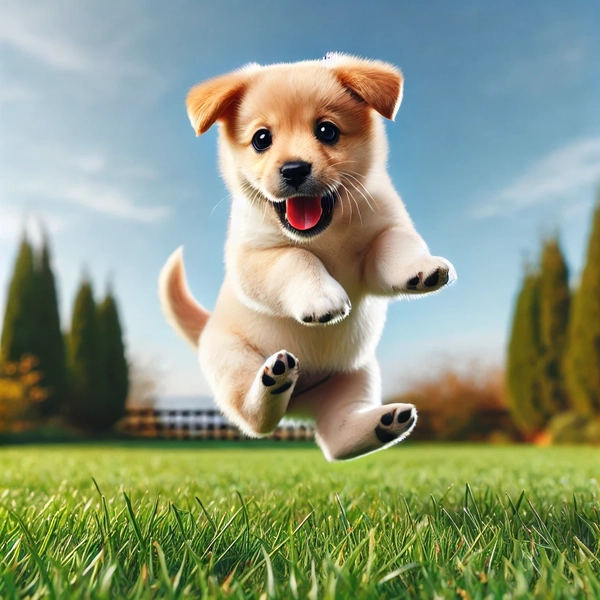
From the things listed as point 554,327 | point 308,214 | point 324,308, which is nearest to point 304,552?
point 324,308

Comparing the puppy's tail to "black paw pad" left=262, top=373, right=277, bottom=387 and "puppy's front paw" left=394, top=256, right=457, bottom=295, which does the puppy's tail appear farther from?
"puppy's front paw" left=394, top=256, right=457, bottom=295

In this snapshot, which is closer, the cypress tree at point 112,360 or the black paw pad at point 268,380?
the black paw pad at point 268,380

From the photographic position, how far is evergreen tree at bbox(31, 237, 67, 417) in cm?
1883

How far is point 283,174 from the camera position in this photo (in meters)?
1.87

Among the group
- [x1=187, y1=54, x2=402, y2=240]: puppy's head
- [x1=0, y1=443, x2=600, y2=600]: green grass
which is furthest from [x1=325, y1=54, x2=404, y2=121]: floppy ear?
[x1=0, y1=443, x2=600, y2=600]: green grass

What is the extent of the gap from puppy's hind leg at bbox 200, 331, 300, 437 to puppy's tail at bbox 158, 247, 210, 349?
29 centimetres

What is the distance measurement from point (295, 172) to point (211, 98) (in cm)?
45

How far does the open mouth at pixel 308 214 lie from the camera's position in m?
1.89

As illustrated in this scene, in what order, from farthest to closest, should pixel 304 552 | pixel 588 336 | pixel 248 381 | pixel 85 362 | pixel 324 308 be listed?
1. pixel 85 362
2. pixel 588 336
3. pixel 248 381
4. pixel 304 552
5. pixel 324 308

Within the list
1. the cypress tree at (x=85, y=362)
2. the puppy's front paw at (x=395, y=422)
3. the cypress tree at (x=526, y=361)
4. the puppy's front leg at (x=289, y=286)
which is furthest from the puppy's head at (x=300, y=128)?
the cypress tree at (x=85, y=362)

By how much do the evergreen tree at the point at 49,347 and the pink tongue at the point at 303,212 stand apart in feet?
61.1

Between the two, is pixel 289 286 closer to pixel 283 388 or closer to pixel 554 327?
pixel 283 388

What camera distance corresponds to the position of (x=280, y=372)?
1.88m

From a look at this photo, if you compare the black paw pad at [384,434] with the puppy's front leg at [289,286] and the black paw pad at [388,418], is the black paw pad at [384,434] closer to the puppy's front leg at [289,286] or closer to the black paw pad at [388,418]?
the black paw pad at [388,418]
